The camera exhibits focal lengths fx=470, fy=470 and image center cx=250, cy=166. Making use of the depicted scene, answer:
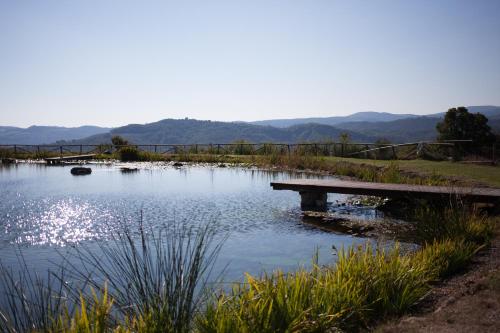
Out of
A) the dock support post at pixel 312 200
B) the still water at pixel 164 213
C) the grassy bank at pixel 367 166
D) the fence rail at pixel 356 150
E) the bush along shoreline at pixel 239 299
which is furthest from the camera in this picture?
the fence rail at pixel 356 150

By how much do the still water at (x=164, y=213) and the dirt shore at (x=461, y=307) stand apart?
7.25 ft

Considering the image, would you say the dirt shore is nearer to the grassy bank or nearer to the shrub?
the grassy bank

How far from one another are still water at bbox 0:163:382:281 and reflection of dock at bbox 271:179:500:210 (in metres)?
0.54

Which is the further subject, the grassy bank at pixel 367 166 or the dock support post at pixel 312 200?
the grassy bank at pixel 367 166

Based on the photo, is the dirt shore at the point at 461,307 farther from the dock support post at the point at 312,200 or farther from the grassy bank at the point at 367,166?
the grassy bank at the point at 367,166

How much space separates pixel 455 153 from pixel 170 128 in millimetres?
163260

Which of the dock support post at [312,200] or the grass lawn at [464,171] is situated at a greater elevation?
the grass lawn at [464,171]

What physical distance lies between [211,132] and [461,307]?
554 ft

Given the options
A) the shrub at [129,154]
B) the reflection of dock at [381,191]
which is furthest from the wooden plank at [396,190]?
the shrub at [129,154]

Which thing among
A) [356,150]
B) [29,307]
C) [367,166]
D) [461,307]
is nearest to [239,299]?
[29,307]

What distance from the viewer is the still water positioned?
7758 millimetres

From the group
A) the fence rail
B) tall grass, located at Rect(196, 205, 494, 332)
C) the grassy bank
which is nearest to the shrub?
the grassy bank

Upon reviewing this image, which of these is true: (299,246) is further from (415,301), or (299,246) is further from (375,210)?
(375,210)

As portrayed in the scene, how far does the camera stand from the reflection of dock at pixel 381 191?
9328mm
